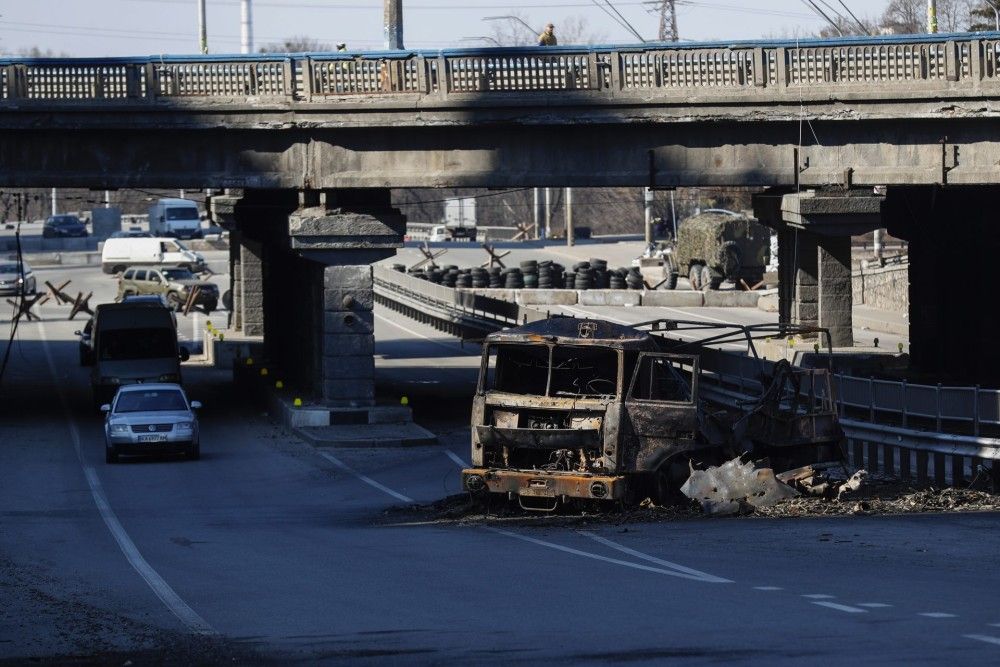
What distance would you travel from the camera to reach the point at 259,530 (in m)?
21.5

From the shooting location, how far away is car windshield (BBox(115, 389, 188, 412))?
31.7 meters

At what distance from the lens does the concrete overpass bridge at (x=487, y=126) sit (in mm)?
34188

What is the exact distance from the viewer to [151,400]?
105 feet

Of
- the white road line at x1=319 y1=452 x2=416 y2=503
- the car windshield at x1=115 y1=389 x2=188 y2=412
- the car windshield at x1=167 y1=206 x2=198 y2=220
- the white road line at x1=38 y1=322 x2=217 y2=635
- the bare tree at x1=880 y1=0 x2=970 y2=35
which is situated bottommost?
the white road line at x1=319 y1=452 x2=416 y2=503

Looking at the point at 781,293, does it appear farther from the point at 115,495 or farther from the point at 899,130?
the point at 115,495

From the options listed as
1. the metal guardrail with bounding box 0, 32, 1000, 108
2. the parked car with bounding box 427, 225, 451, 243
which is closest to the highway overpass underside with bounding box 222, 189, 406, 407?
the metal guardrail with bounding box 0, 32, 1000, 108

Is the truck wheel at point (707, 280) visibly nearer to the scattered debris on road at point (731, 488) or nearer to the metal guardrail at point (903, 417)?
the metal guardrail at point (903, 417)

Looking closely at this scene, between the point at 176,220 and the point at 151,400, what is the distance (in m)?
77.5

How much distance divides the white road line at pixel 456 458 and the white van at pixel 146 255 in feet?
176

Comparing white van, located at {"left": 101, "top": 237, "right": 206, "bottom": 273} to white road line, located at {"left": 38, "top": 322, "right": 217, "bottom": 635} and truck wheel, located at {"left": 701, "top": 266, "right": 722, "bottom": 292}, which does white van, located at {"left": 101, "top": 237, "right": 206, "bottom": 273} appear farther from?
white road line, located at {"left": 38, "top": 322, "right": 217, "bottom": 635}

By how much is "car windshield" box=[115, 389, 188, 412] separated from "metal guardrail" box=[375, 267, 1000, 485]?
35.3ft

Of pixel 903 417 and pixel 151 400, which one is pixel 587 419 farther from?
pixel 151 400

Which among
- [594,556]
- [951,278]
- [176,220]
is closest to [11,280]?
[176,220]

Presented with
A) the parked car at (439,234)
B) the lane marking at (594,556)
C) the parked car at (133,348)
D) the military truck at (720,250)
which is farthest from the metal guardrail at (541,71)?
the parked car at (439,234)
